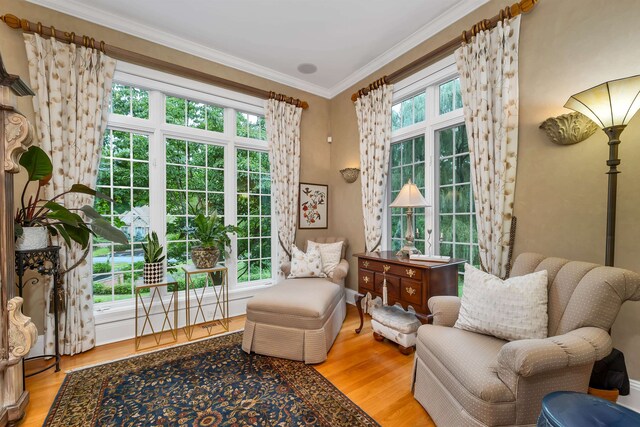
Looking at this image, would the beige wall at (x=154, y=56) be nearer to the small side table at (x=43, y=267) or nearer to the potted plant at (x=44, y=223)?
the small side table at (x=43, y=267)

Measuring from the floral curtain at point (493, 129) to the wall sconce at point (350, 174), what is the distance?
153 cm

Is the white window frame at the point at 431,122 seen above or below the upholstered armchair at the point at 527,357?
above

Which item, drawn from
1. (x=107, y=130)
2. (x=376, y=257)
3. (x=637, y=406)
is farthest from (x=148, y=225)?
(x=637, y=406)

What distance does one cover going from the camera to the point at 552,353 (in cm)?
120

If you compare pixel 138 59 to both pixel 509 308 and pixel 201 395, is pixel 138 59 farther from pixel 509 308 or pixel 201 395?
pixel 509 308

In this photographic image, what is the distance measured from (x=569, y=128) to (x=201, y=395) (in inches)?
123

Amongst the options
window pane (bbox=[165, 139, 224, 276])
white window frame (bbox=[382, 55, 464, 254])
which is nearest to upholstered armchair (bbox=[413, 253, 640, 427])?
white window frame (bbox=[382, 55, 464, 254])

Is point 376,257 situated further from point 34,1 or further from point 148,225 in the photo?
point 34,1

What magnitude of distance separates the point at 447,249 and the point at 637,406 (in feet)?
5.10

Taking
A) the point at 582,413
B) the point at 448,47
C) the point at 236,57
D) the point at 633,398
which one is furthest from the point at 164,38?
the point at 633,398

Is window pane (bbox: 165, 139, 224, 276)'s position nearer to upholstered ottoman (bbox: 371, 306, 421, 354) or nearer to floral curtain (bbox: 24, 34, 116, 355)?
floral curtain (bbox: 24, 34, 116, 355)

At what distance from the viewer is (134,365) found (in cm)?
227

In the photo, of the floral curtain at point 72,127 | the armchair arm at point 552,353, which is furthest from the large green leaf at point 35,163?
the armchair arm at point 552,353

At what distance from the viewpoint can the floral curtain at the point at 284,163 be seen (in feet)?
11.9
